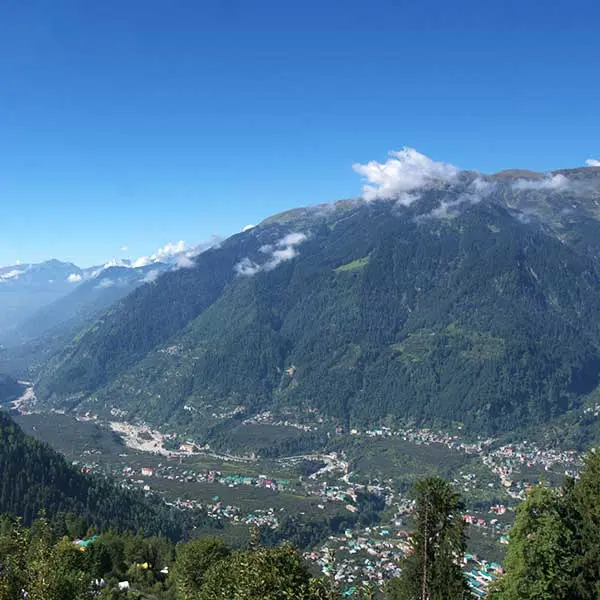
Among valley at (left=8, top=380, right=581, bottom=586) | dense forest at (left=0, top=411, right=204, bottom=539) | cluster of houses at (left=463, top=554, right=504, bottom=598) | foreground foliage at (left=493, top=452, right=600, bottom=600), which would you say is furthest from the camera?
valley at (left=8, top=380, right=581, bottom=586)

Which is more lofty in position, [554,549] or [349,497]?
[554,549]

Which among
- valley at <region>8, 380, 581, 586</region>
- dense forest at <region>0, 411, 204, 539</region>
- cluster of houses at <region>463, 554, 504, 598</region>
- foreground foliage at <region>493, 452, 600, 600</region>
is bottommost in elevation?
valley at <region>8, 380, 581, 586</region>

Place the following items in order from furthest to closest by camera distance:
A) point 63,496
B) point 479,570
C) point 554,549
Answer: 1. point 63,496
2. point 479,570
3. point 554,549

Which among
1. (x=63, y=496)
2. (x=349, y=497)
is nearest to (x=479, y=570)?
(x=349, y=497)

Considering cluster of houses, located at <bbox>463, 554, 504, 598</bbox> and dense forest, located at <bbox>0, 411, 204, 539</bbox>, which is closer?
cluster of houses, located at <bbox>463, 554, 504, 598</bbox>

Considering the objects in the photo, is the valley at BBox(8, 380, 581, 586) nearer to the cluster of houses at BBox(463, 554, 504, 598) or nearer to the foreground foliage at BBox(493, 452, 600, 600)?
the cluster of houses at BBox(463, 554, 504, 598)

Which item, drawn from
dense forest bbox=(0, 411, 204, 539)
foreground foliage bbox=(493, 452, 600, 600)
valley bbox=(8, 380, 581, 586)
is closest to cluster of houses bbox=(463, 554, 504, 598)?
valley bbox=(8, 380, 581, 586)

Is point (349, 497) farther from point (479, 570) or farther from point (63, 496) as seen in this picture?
point (63, 496)

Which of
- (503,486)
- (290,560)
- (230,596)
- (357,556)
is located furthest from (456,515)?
(503,486)

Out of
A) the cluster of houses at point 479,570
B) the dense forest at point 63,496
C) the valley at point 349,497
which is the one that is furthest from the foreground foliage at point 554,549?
the dense forest at point 63,496
